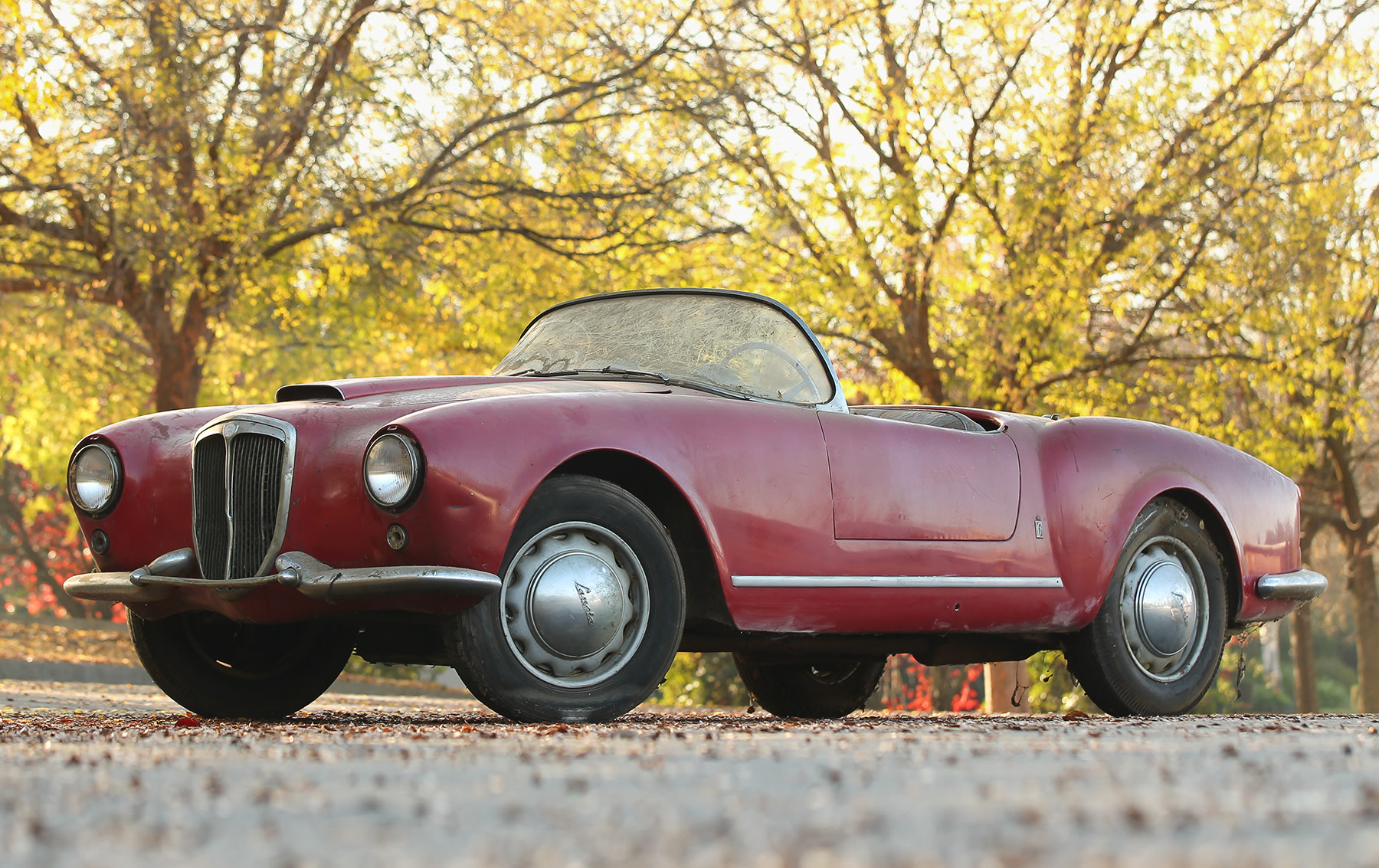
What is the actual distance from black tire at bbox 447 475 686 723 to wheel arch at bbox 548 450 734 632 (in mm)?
171

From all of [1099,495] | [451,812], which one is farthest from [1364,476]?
[451,812]

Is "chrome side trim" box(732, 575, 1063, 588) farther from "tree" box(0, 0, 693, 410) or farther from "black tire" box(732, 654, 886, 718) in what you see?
"tree" box(0, 0, 693, 410)

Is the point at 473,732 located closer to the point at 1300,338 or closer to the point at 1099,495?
the point at 1099,495

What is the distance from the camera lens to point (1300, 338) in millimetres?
13266

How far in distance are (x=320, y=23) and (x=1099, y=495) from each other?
405 inches

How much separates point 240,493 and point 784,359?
2.12 meters

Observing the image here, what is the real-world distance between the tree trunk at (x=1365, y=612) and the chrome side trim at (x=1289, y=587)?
12.2 metres

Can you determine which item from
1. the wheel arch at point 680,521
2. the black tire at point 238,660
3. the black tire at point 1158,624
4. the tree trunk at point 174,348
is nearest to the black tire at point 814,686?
the black tire at point 1158,624

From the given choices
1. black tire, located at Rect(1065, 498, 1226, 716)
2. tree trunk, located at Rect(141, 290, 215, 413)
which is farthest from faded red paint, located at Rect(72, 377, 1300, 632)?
tree trunk, located at Rect(141, 290, 215, 413)

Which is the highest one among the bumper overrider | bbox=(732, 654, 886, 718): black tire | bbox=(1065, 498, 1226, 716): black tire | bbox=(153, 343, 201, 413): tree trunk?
bbox=(153, 343, 201, 413): tree trunk

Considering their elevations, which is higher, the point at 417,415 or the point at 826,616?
the point at 417,415

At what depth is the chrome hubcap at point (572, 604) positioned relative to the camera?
433 cm

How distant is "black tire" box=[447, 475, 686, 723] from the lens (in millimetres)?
4227

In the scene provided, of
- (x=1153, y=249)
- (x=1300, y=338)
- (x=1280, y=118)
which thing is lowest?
(x=1300, y=338)
